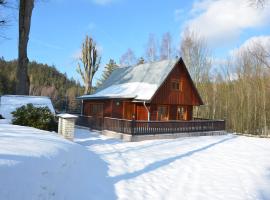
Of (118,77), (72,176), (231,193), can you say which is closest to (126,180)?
(72,176)

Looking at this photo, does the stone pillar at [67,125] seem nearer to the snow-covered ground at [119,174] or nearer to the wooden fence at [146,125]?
the snow-covered ground at [119,174]

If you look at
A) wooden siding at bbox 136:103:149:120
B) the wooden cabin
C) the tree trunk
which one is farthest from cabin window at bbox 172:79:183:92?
the tree trunk

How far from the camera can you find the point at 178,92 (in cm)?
2064

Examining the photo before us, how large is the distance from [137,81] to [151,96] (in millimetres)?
3891

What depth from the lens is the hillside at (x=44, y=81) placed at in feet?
159

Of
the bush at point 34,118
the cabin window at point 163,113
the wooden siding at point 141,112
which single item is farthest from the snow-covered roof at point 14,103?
the cabin window at point 163,113

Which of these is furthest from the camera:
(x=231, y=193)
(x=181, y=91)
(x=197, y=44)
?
(x=197, y=44)

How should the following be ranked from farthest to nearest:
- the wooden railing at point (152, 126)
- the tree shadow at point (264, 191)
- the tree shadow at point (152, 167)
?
the wooden railing at point (152, 126) < the tree shadow at point (152, 167) < the tree shadow at point (264, 191)

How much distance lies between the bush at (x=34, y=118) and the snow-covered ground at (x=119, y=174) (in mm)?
3266

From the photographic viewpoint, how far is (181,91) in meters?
20.9

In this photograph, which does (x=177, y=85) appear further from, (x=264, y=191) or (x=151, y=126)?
(x=264, y=191)

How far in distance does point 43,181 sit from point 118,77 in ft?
65.6

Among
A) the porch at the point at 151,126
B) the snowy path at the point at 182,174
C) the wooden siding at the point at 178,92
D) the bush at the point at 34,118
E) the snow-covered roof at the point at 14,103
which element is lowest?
the snowy path at the point at 182,174

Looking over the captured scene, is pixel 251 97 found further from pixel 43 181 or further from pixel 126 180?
pixel 43 181
